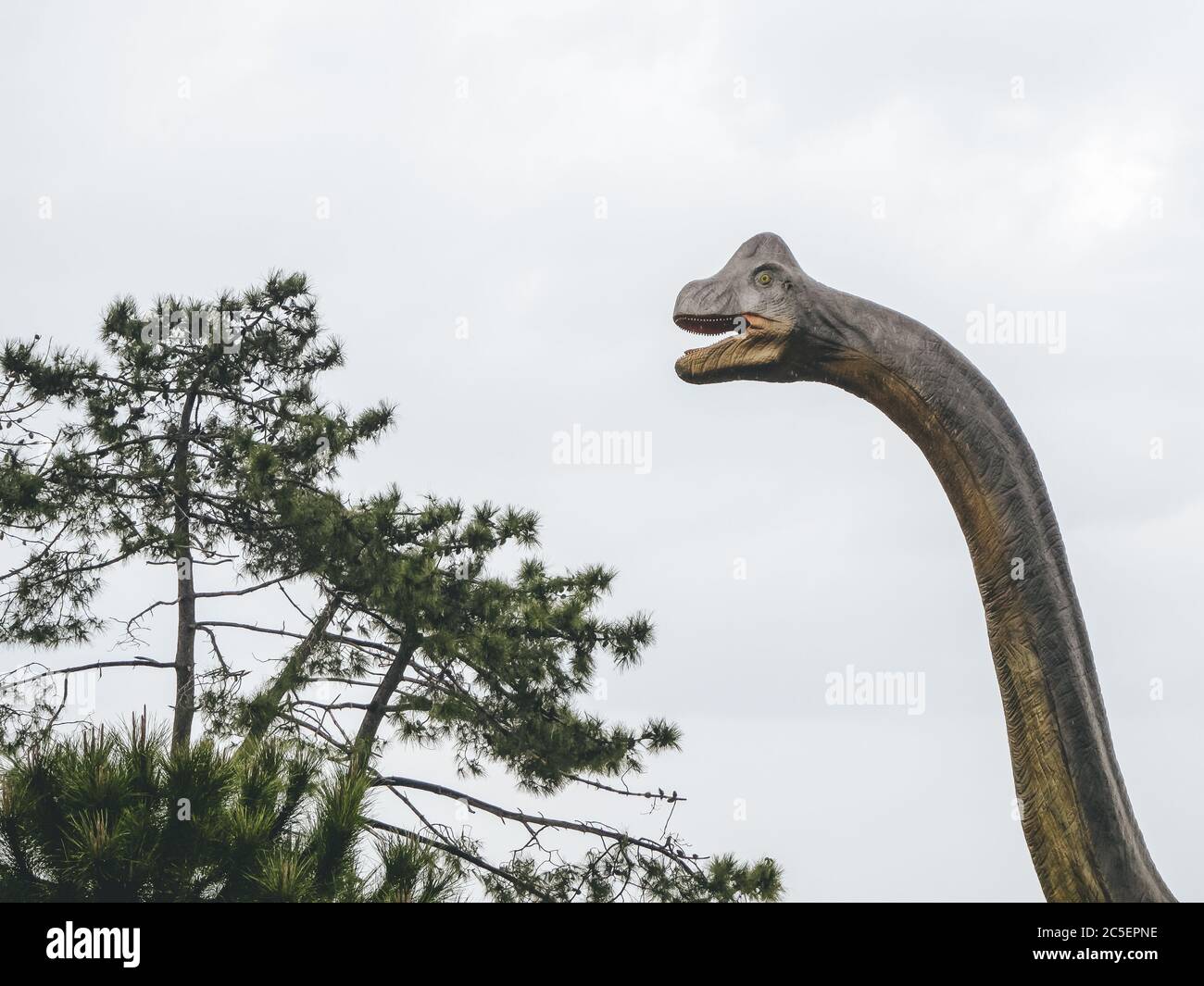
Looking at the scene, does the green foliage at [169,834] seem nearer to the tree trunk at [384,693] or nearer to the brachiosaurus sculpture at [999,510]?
the brachiosaurus sculpture at [999,510]

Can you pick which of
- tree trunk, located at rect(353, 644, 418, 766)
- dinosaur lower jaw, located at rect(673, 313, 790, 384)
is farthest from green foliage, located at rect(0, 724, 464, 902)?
tree trunk, located at rect(353, 644, 418, 766)

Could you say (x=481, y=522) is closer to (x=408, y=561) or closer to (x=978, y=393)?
(x=408, y=561)

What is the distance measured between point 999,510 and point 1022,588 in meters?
0.25

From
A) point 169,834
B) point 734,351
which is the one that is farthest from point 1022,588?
point 169,834

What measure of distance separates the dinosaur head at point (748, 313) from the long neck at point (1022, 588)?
85 millimetres

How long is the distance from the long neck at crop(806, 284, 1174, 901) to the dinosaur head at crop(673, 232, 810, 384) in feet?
0.28

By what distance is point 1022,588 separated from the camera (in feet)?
12.7

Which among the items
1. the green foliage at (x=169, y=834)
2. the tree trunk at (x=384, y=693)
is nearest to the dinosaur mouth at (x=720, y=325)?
the green foliage at (x=169, y=834)

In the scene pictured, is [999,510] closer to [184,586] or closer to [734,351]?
[734,351]

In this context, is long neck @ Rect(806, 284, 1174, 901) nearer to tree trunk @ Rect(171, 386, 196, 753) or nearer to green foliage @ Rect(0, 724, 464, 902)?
green foliage @ Rect(0, 724, 464, 902)

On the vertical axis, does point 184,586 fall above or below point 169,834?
above
